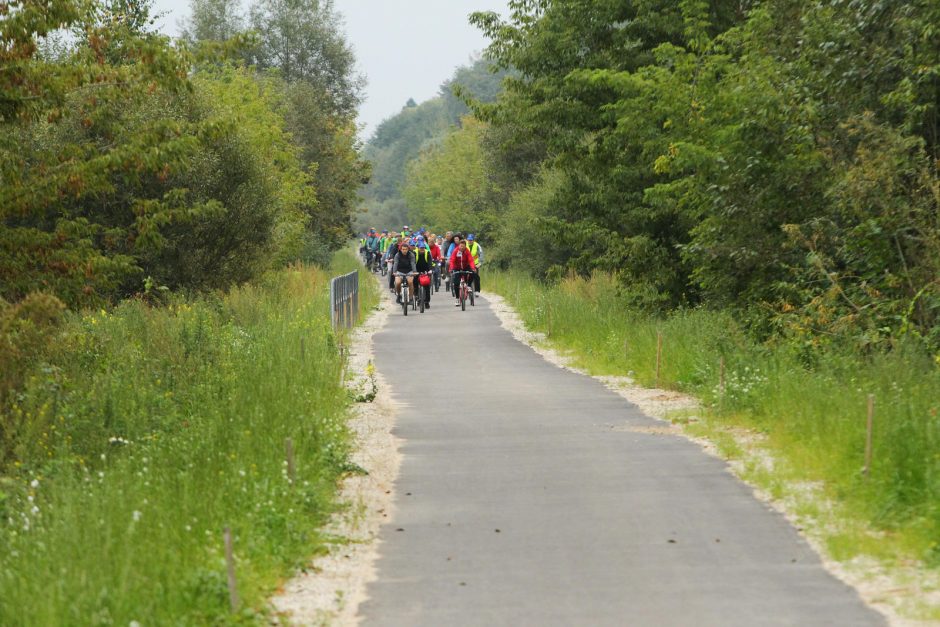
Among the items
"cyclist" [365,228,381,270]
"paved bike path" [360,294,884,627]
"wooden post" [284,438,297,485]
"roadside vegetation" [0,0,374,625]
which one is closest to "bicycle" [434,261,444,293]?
"roadside vegetation" [0,0,374,625]

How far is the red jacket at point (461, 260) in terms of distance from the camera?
35.7 m

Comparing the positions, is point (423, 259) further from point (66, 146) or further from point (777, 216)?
point (66, 146)

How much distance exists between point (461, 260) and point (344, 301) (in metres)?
6.87

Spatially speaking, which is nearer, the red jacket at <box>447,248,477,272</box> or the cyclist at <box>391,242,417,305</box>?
the cyclist at <box>391,242,417,305</box>

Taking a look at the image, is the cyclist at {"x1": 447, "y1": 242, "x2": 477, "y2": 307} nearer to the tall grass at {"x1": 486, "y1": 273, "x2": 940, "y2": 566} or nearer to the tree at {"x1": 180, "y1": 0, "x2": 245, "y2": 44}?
the tall grass at {"x1": 486, "y1": 273, "x2": 940, "y2": 566}

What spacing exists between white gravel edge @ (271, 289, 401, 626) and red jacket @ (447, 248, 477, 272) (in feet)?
64.7

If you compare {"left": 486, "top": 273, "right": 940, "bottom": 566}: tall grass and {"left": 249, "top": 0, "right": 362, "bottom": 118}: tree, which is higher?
{"left": 249, "top": 0, "right": 362, "bottom": 118}: tree

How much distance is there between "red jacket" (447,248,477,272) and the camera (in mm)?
35719

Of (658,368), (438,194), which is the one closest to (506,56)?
(658,368)

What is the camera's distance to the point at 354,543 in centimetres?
920

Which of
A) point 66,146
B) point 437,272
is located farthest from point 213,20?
point 66,146

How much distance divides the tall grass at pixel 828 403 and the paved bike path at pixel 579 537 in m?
0.68

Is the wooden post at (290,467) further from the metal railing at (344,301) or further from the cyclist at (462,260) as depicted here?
the cyclist at (462,260)

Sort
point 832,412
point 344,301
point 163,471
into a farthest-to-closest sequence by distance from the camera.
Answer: point 344,301
point 832,412
point 163,471
